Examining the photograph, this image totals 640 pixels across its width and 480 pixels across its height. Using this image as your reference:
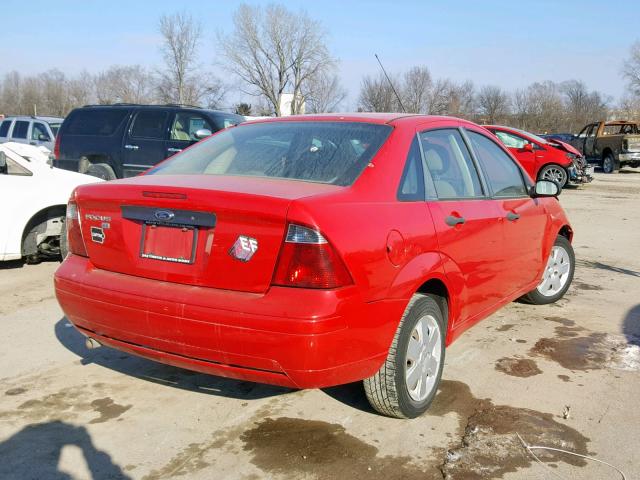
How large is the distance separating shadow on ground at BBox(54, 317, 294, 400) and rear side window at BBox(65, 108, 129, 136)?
7135mm

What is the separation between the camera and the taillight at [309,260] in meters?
2.84

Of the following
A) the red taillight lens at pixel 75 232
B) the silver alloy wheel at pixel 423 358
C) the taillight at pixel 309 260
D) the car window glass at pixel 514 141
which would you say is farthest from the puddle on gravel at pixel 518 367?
the car window glass at pixel 514 141

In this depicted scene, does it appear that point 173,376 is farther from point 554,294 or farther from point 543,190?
point 554,294

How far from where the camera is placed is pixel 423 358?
353cm

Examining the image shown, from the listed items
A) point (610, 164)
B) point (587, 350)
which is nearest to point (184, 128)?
point (587, 350)

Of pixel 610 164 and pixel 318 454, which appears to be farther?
pixel 610 164

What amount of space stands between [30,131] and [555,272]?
1788cm

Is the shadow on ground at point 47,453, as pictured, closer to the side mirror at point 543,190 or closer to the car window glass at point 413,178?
the car window glass at point 413,178

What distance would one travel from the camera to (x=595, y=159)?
25.8 meters

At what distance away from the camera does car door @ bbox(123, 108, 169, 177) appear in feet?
34.8

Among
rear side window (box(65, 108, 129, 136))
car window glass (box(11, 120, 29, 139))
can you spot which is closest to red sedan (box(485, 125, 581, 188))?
rear side window (box(65, 108, 129, 136))

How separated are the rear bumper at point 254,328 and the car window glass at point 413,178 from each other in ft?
1.99

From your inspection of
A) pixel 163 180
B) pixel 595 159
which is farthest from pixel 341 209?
pixel 595 159

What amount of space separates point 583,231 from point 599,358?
6238 millimetres
